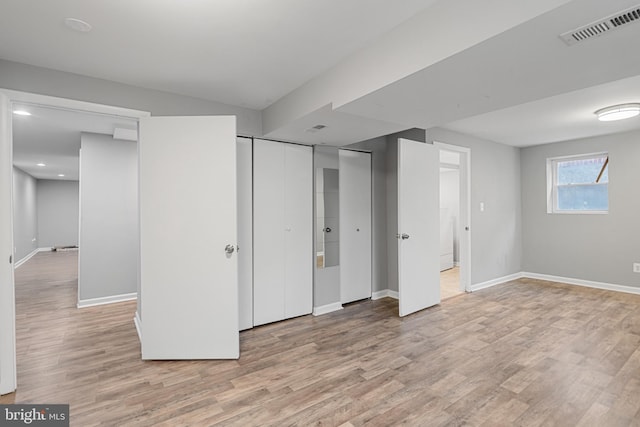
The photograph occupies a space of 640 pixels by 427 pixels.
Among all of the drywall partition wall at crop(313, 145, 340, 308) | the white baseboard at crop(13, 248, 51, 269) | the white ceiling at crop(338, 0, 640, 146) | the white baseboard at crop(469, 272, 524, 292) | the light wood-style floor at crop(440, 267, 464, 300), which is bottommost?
the light wood-style floor at crop(440, 267, 464, 300)

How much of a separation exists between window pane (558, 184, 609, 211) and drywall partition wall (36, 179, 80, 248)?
12870 millimetres

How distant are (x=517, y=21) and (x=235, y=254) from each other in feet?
8.02

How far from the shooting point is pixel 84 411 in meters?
2.01

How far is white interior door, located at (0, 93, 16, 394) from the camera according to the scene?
2.19 m

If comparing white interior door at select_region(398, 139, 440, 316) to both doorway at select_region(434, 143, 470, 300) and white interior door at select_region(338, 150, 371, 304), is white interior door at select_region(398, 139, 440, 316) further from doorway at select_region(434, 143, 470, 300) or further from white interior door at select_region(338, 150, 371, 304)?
white interior door at select_region(338, 150, 371, 304)

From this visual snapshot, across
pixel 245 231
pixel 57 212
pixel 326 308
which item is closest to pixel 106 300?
pixel 245 231

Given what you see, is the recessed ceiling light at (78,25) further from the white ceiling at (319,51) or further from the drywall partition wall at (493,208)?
the drywall partition wall at (493,208)

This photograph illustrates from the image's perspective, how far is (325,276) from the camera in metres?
4.01

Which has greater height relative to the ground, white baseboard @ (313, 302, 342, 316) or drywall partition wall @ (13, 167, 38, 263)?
drywall partition wall @ (13, 167, 38, 263)

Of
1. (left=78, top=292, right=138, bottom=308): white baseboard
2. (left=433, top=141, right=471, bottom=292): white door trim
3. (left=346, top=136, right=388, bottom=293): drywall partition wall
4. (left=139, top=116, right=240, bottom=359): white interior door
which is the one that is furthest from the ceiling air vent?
(left=78, top=292, right=138, bottom=308): white baseboard

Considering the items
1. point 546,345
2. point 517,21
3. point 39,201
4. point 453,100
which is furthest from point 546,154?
point 39,201

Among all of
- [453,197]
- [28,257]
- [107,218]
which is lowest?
[28,257]

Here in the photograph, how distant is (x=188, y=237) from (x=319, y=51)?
72.1 inches

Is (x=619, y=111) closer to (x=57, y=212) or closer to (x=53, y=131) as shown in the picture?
(x=53, y=131)
